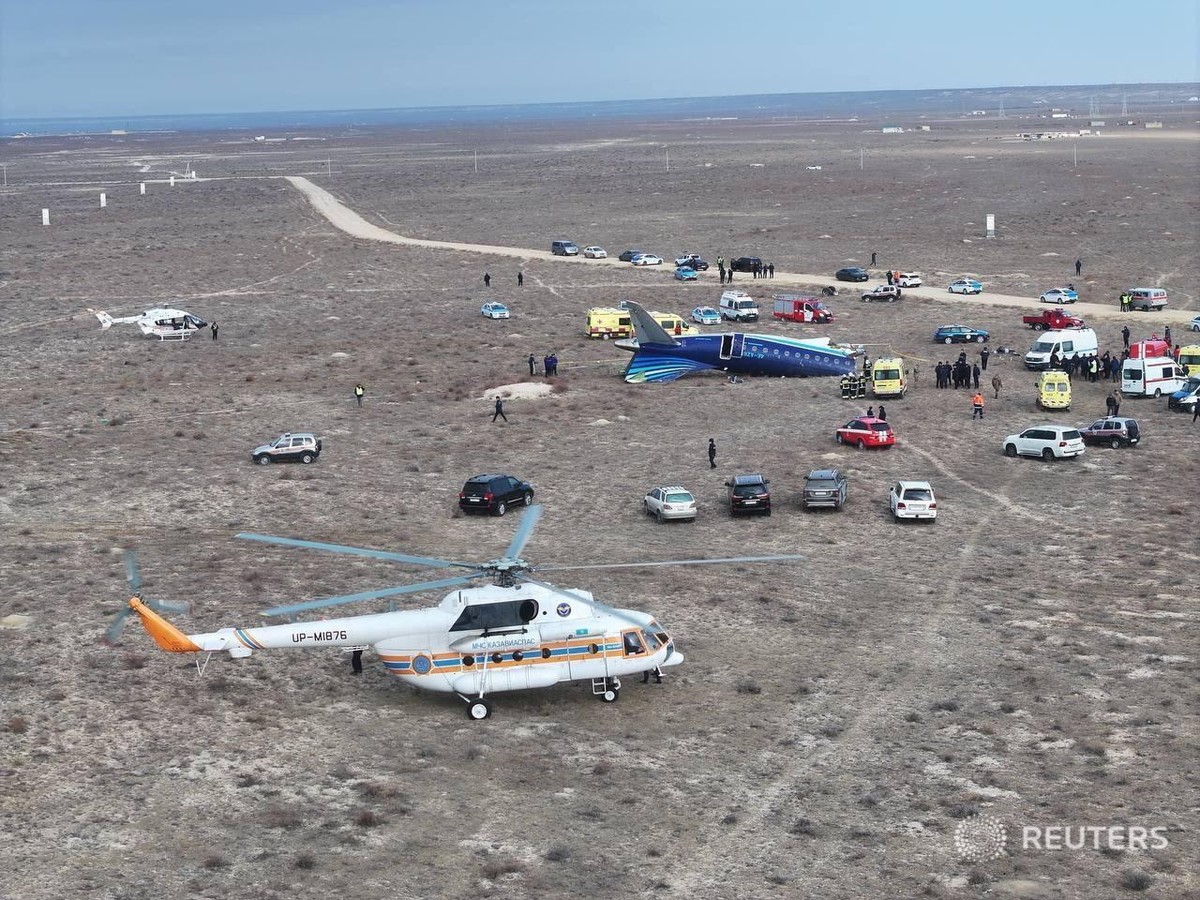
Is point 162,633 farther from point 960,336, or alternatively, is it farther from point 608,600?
point 960,336

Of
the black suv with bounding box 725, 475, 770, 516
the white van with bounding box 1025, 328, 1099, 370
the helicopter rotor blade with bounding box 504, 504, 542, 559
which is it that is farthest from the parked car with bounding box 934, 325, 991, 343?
the helicopter rotor blade with bounding box 504, 504, 542, 559

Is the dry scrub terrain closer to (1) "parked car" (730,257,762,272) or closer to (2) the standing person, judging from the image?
(2) the standing person

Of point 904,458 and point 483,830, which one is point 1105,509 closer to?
point 904,458

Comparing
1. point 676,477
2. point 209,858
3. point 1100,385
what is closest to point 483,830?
point 209,858

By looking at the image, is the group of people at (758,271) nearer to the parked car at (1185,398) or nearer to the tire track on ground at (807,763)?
the parked car at (1185,398)

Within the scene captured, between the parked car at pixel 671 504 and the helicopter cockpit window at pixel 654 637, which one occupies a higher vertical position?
the helicopter cockpit window at pixel 654 637

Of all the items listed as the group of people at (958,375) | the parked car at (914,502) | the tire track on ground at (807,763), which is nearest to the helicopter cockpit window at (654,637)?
the tire track on ground at (807,763)
